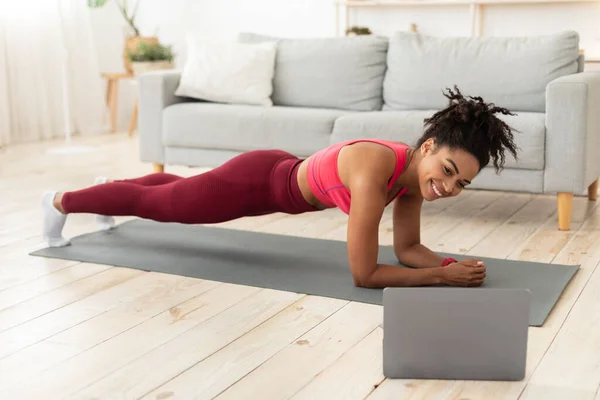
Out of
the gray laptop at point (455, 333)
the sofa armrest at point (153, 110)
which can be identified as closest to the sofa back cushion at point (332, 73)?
the sofa armrest at point (153, 110)

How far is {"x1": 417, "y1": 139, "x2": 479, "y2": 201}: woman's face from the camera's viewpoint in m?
2.05

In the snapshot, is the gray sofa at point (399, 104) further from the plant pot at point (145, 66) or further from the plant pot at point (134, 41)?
the plant pot at point (134, 41)

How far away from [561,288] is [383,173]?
615mm

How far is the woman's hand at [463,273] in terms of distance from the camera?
86.8 inches

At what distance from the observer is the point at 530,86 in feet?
11.2

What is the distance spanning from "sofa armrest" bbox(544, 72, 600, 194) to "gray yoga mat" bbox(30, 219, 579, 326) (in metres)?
0.61

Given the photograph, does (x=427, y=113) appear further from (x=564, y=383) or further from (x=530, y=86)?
(x=564, y=383)

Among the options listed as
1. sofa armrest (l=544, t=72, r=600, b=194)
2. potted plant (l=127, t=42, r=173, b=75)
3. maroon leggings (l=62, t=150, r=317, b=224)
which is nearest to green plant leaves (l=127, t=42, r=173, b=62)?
potted plant (l=127, t=42, r=173, b=75)

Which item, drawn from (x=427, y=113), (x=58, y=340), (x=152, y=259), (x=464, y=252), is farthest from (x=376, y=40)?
(x=58, y=340)

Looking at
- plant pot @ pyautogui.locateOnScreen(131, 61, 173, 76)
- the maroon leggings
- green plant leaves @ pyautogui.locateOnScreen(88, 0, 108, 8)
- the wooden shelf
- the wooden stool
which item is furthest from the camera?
the wooden stool

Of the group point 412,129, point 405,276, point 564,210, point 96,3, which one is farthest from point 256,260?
point 96,3

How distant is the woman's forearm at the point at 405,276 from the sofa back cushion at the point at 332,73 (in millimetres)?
1695

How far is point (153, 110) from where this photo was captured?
3.84 meters

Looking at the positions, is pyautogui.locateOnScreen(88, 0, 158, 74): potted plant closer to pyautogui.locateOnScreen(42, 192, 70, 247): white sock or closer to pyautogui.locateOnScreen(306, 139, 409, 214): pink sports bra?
pyautogui.locateOnScreen(42, 192, 70, 247): white sock
